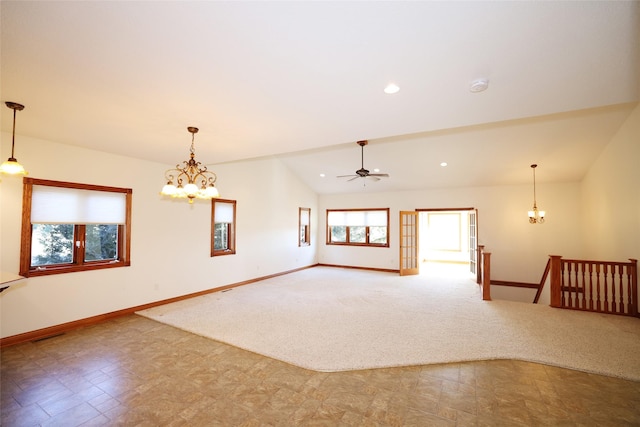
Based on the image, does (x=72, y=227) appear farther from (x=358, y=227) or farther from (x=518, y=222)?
(x=518, y=222)

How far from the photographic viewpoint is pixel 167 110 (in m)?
2.90

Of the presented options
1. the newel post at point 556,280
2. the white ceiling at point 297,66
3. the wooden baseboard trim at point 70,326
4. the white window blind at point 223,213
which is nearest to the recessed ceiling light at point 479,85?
the white ceiling at point 297,66

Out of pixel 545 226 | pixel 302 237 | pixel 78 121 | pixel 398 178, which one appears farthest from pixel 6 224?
pixel 545 226

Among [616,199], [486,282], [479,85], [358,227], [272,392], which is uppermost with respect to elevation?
[479,85]

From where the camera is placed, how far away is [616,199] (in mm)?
5203

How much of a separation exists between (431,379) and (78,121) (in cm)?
486

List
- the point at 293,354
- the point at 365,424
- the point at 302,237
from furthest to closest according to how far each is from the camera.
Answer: the point at 302,237 < the point at 293,354 < the point at 365,424

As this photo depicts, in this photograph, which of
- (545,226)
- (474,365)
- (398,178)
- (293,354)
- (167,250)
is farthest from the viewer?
(398,178)

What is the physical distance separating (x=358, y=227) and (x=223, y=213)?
4863 mm

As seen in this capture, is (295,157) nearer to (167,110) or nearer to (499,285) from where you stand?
(167,110)

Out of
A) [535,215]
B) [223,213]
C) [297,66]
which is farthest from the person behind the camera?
[535,215]

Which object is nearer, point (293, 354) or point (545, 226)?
point (293, 354)

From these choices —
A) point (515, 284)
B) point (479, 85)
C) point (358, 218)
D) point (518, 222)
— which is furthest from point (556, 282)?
point (358, 218)

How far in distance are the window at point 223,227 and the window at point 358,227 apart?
13.8ft
